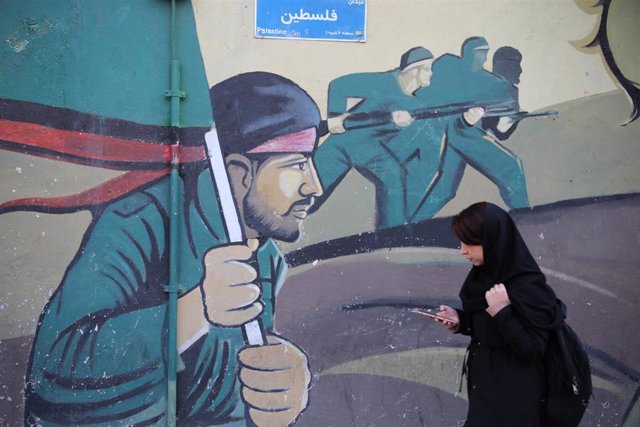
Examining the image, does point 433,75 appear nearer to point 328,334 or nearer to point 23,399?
point 328,334

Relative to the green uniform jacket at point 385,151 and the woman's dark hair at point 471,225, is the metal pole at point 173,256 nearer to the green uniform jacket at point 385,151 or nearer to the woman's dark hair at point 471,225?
the green uniform jacket at point 385,151

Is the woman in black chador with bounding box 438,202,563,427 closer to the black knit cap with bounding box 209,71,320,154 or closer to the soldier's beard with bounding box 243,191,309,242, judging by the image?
the soldier's beard with bounding box 243,191,309,242

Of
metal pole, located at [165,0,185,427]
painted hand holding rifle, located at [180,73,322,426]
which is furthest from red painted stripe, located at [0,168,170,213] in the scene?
painted hand holding rifle, located at [180,73,322,426]

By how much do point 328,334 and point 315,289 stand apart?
0.92 feet

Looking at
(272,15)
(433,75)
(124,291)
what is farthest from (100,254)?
(433,75)

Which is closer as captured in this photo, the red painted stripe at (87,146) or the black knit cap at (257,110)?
the red painted stripe at (87,146)

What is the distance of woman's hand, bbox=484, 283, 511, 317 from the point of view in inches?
109

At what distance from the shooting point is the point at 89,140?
4.24 m

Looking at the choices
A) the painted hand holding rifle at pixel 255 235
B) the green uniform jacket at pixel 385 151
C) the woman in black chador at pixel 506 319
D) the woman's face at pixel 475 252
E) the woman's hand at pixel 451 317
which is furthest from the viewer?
the green uniform jacket at pixel 385 151

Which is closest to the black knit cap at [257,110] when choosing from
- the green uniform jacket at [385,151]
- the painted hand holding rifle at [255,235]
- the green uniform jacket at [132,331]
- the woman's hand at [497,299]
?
the painted hand holding rifle at [255,235]

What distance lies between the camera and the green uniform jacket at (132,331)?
4.18 meters

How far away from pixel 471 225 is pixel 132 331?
229 centimetres

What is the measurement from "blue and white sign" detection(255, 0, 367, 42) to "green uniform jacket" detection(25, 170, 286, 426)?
0.97m

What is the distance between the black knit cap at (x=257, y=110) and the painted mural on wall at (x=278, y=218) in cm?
1
